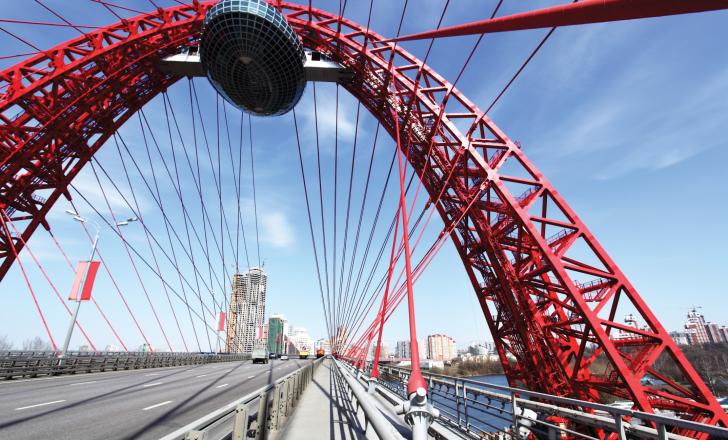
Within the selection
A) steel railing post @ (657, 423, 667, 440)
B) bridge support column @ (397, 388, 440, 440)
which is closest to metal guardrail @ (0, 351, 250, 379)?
bridge support column @ (397, 388, 440, 440)

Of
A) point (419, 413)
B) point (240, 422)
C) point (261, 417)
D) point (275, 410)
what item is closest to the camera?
point (419, 413)

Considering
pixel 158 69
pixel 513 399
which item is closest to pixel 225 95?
pixel 158 69

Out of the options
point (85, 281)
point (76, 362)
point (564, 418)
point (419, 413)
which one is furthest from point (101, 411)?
point (76, 362)

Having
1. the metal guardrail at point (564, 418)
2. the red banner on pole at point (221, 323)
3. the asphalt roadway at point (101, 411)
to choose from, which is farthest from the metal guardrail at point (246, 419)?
the red banner on pole at point (221, 323)

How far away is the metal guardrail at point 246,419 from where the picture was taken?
3.17 meters

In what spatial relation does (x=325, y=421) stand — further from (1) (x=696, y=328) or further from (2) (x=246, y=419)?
(1) (x=696, y=328)

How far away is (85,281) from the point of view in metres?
23.2

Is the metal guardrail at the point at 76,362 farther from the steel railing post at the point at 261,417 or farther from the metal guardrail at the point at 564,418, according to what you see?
the metal guardrail at the point at 564,418

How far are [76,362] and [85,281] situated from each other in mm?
7291

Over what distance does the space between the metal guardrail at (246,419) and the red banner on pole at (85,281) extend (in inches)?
844

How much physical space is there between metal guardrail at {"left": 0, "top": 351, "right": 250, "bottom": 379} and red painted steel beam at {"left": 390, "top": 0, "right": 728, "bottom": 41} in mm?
29558

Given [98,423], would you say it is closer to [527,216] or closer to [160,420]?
[160,420]

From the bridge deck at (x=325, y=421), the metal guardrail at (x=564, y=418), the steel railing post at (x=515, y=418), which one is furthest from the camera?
the steel railing post at (x=515, y=418)

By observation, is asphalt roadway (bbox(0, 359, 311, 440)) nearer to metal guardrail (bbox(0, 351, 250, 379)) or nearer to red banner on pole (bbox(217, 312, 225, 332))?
metal guardrail (bbox(0, 351, 250, 379))
